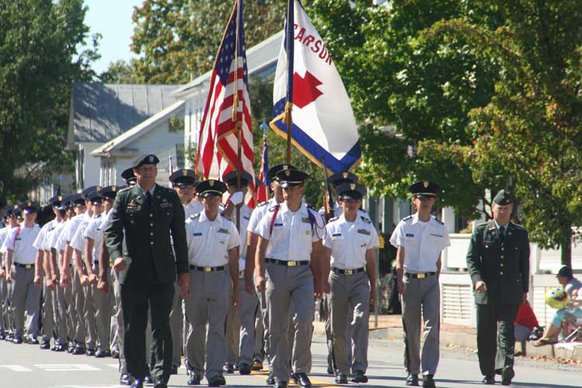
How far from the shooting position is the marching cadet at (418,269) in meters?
15.0

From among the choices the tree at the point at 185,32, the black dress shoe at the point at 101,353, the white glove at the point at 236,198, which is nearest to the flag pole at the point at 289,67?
the white glove at the point at 236,198

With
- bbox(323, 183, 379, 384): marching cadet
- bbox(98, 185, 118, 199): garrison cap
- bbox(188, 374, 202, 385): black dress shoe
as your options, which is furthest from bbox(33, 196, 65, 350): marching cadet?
bbox(323, 183, 379, 384): marching cadet

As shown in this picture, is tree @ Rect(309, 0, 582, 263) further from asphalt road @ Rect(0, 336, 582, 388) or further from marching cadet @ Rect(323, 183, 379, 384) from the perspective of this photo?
marching cadet @ Rect(323, 183, 379, 384)

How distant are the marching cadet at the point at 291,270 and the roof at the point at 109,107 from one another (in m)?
68.6

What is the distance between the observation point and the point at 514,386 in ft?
49.8

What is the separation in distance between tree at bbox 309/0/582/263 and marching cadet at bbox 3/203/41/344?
6.18 metres

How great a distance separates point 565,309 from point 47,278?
7320 millimetres

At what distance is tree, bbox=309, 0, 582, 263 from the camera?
19.4 metres

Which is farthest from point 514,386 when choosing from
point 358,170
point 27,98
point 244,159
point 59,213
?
point 27,98

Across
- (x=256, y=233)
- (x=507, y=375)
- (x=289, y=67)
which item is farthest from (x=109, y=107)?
(x=256, y=233)

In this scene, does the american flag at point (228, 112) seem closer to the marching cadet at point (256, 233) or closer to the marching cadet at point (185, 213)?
the marching cadet at point (185, 213)

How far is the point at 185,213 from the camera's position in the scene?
1638cm

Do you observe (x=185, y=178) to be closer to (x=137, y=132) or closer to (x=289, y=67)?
(x=289, y=67)

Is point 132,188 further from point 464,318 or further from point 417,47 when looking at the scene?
point 464,318
